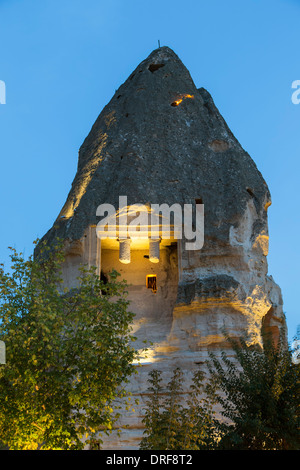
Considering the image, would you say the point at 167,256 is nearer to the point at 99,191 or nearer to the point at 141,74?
the point at 99,191

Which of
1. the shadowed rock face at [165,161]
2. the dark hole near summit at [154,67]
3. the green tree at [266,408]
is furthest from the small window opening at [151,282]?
the green tree at [266,408]

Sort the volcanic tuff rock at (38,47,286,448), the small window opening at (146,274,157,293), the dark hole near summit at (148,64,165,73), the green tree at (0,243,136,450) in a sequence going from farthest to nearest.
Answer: the dark hole near summit at (148,64,165,73) < the small window opening at (146,274,157,293) < the volcanic tuff rock at (38,47,286,448) < the green tree at (0,243,136,450)

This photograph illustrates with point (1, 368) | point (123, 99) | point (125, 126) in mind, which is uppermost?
point (123, 99)

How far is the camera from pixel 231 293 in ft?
58.9

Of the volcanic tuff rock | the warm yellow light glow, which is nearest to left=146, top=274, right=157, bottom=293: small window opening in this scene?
the volcanic tuff rock

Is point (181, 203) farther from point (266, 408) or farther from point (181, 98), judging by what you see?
point (266, 408)

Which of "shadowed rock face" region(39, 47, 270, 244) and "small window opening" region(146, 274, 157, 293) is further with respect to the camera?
"small window opening" region(146, 274, 157, 293)

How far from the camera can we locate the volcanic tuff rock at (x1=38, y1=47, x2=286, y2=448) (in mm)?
18109

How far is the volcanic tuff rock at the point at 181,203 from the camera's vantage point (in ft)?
59.4

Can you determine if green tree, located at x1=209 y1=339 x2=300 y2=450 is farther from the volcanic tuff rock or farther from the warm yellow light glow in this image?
the warm yellow light glow

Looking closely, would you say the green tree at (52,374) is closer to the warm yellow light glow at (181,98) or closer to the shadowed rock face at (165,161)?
the shadowed rock face at (165,161)

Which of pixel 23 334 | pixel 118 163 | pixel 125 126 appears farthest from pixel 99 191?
pixel 23 334

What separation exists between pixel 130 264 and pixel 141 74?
26.5 feet

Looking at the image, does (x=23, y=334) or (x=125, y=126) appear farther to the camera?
(x=125, y=126)
